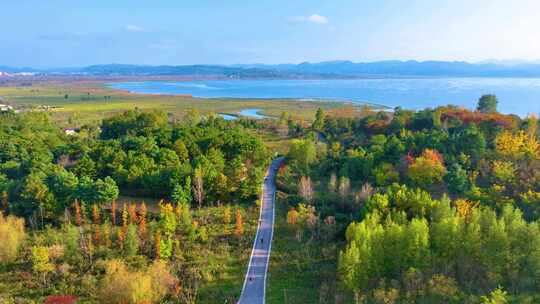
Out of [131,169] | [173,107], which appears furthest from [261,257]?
[173,107]

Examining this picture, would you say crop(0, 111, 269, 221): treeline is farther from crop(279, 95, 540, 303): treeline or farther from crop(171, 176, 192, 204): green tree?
crop(279, 95, 540, 303): treeline

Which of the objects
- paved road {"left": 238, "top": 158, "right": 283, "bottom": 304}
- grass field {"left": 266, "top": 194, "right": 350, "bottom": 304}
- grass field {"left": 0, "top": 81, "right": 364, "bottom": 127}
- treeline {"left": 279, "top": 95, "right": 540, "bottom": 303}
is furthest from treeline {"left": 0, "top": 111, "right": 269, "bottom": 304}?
grass field {"left": 0, "top": 81, "right": 364, "bottom": 127}

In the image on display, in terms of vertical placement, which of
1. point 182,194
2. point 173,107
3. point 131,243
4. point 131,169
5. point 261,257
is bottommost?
point 261,257

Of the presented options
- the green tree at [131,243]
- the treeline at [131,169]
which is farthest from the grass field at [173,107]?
the green tree at [131,243]

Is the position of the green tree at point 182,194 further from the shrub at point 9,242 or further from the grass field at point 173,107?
the grass field at point 173,107

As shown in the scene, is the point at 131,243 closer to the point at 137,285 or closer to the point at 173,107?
the point at 137,285
